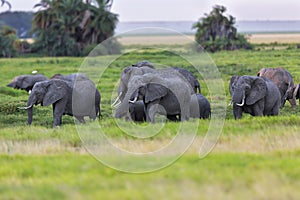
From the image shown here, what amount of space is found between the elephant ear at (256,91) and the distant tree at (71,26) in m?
49.9

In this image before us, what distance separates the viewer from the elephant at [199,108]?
53.6 ft

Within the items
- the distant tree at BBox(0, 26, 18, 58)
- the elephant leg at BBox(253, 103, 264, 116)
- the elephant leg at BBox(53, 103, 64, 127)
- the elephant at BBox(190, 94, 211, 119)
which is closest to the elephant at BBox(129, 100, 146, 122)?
the elephant at BBox(190, 94, 211, 119)

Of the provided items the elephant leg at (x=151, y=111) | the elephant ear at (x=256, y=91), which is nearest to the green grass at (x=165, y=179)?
the elephant leg at (x=151, y=111)

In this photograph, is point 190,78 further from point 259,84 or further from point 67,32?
point 67,32

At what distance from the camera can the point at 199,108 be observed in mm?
16547

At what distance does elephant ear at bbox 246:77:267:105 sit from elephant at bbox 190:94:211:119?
4.14ft

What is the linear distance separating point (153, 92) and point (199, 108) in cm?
185

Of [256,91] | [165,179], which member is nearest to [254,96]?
[256,91]

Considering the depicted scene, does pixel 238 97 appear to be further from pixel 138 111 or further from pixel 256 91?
pixel 138 111

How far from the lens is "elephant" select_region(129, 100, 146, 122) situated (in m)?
16.2

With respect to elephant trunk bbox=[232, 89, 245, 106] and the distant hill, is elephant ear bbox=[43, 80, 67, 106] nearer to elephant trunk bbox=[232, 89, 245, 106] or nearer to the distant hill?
elephant trunk bbox=[232, 89, 245, 106]

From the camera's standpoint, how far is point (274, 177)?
8438 millimetres

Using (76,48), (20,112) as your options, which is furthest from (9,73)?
(76,48)

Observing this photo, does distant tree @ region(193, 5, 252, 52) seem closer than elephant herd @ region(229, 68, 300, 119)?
No
